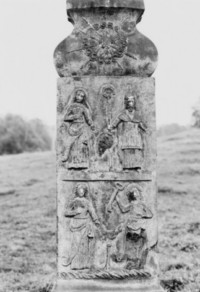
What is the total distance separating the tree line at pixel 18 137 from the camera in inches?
1746

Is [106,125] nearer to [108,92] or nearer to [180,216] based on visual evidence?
[108,92]

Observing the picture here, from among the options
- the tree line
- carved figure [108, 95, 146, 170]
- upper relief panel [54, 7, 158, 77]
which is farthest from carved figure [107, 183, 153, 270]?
the tree line

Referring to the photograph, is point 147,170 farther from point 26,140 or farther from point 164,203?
point 26,140

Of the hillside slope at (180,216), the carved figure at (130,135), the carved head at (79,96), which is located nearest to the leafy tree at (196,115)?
the hillside slope at (180,216)

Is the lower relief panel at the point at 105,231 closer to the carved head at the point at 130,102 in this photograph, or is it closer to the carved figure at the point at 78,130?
the carved figure at the point at 78,130

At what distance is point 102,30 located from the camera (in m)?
7.03

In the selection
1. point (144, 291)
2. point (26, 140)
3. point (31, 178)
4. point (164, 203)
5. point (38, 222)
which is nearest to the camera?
point (144, 291)

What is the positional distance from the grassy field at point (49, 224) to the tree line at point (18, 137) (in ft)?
68.7

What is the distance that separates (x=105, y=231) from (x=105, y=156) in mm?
1006

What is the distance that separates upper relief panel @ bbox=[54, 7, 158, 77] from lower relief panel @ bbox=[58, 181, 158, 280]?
1.55m

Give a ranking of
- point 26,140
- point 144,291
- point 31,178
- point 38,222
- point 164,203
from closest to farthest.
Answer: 1. point 144,291
2. point 38,222
3. point 164,203
4. point 31,178
5. point 26,140

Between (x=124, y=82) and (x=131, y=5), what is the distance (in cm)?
103

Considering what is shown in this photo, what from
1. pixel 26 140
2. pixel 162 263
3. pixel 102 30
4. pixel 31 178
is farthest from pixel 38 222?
pixel 26 140

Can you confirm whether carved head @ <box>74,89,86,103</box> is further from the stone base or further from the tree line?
the tree line
